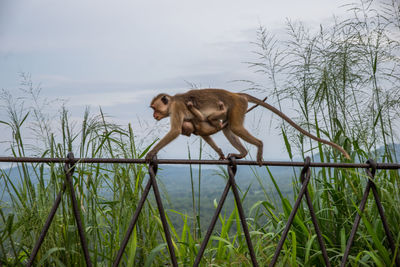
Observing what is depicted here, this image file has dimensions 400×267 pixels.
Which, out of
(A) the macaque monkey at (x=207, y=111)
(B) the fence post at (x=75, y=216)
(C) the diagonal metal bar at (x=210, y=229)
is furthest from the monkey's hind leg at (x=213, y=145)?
(B) the fence post at (x=75, y=216)

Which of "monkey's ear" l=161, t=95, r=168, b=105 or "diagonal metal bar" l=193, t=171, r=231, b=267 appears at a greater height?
"monkey's ear" l=161, t=95, r=168, b=105

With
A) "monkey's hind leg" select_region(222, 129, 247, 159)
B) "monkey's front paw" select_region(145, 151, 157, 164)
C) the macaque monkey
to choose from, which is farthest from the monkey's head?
"monkey's hind leg" select_region(222, 129, 247, 159)

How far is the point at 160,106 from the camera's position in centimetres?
163

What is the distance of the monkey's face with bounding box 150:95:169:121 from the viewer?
162cm

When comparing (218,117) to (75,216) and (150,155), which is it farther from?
(75,216)

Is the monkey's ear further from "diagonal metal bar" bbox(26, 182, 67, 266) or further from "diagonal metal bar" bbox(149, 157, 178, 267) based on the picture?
"diagonal metal bar" bbox(26, 182, 67, 266)

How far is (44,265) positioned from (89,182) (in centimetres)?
41

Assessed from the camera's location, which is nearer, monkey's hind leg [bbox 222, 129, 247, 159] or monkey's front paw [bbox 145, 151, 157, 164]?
monkey's front paw [bbox 145, 151, 157, 164]

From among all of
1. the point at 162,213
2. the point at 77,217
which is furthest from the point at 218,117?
the point at 77,217

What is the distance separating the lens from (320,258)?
7.11 feet

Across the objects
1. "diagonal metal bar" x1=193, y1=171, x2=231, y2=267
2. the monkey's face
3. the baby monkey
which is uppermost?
the monkey's face

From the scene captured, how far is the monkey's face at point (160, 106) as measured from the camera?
162 cm

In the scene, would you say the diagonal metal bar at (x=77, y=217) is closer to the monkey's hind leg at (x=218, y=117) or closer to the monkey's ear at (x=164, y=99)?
the monkey's ear at (x=164, y=99)

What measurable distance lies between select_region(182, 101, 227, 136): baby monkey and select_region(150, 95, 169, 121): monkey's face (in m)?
0.08
